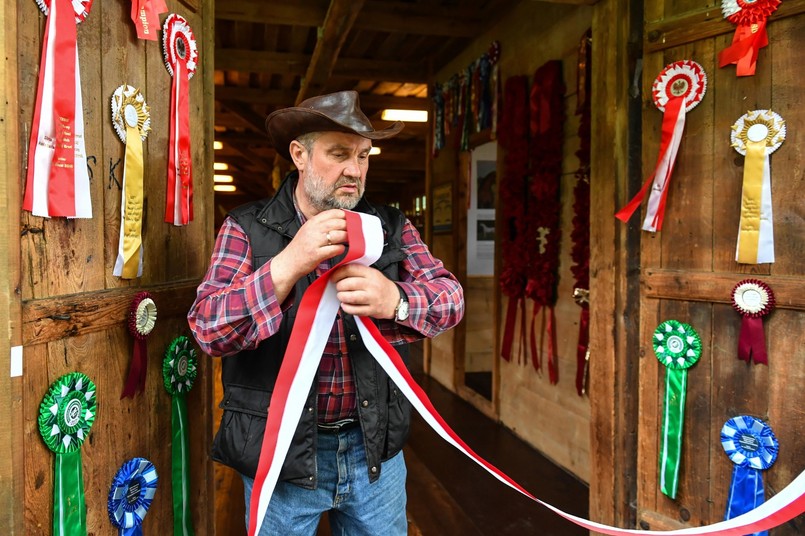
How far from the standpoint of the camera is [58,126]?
41.1 inches

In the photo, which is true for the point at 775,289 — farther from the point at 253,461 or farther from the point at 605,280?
the point at 253,461

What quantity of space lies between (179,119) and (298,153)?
1.23ft

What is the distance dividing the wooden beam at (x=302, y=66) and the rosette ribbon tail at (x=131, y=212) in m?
3.47

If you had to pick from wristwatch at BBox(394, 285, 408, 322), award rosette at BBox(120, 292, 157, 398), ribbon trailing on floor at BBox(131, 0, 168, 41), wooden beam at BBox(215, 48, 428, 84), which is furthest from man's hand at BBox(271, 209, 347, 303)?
wooden beam at BBox(215, 48, 428, 84)

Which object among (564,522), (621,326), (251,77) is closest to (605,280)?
(621,326)

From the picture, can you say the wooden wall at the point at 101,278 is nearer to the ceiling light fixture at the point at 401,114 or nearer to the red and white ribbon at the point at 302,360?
the red and white ribbon at the point at 302,360

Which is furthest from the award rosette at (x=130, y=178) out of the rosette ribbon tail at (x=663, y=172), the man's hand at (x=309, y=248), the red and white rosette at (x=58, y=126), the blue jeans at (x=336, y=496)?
the rosette ribbon tail at (x=663, y=172)

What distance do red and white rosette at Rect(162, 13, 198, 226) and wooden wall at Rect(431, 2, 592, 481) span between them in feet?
6.87

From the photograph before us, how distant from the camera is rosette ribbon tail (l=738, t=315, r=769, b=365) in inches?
63.4

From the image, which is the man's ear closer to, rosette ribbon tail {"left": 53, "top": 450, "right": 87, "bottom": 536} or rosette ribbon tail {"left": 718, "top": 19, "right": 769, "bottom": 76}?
rosette ribbon tail {"left": 53, "top": 450, "right": 87, "bottom": 536}

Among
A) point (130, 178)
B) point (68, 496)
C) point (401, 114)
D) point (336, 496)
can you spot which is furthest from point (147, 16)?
point (401, 114)

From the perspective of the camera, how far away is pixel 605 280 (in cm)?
199

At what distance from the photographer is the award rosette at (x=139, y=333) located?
1.27 meters

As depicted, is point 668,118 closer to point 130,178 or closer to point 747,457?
point 747,457
